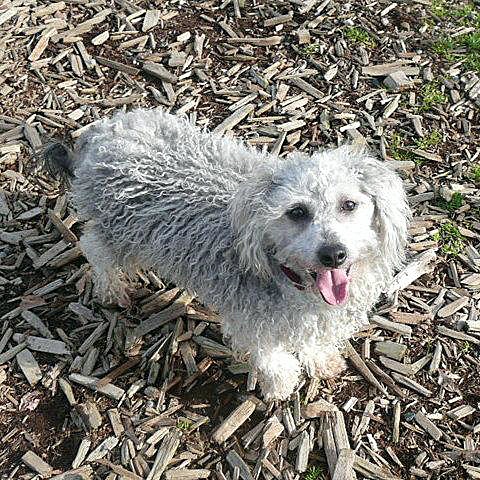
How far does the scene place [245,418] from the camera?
154 inches

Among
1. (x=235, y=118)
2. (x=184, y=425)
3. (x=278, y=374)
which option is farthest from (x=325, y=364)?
(x=235, y=118)

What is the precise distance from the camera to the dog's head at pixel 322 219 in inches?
123

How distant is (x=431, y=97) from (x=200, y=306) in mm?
2592

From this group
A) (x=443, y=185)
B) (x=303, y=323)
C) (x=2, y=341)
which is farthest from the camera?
(x=443, y=185)

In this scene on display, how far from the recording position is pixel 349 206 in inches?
125

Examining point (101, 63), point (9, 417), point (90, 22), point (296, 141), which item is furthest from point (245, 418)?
point (90, 22)

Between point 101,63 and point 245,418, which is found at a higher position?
point 101,63

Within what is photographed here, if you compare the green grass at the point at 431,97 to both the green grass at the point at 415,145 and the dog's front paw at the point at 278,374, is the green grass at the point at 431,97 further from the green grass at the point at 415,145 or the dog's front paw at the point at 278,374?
the dog's front paw at the point at 278,374

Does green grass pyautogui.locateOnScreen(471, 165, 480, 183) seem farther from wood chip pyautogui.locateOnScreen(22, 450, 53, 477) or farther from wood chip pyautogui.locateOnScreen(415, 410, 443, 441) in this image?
wood chip pyautogui.locateOnScreen(22, 450, 53, 477)

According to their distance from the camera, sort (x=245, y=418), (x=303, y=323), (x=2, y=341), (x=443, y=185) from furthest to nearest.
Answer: (x=443, y=185)
(x=2, y=341)
(x=245, y=418)
(x=303, y=323)

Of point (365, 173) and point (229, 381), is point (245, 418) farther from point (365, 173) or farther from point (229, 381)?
point (365, 173)

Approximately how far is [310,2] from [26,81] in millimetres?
2526

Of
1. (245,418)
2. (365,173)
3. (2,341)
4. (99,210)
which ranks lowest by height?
(245,418)

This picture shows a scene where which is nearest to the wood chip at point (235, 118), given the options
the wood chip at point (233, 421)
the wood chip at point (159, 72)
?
the wood chip at point (159, 72)
